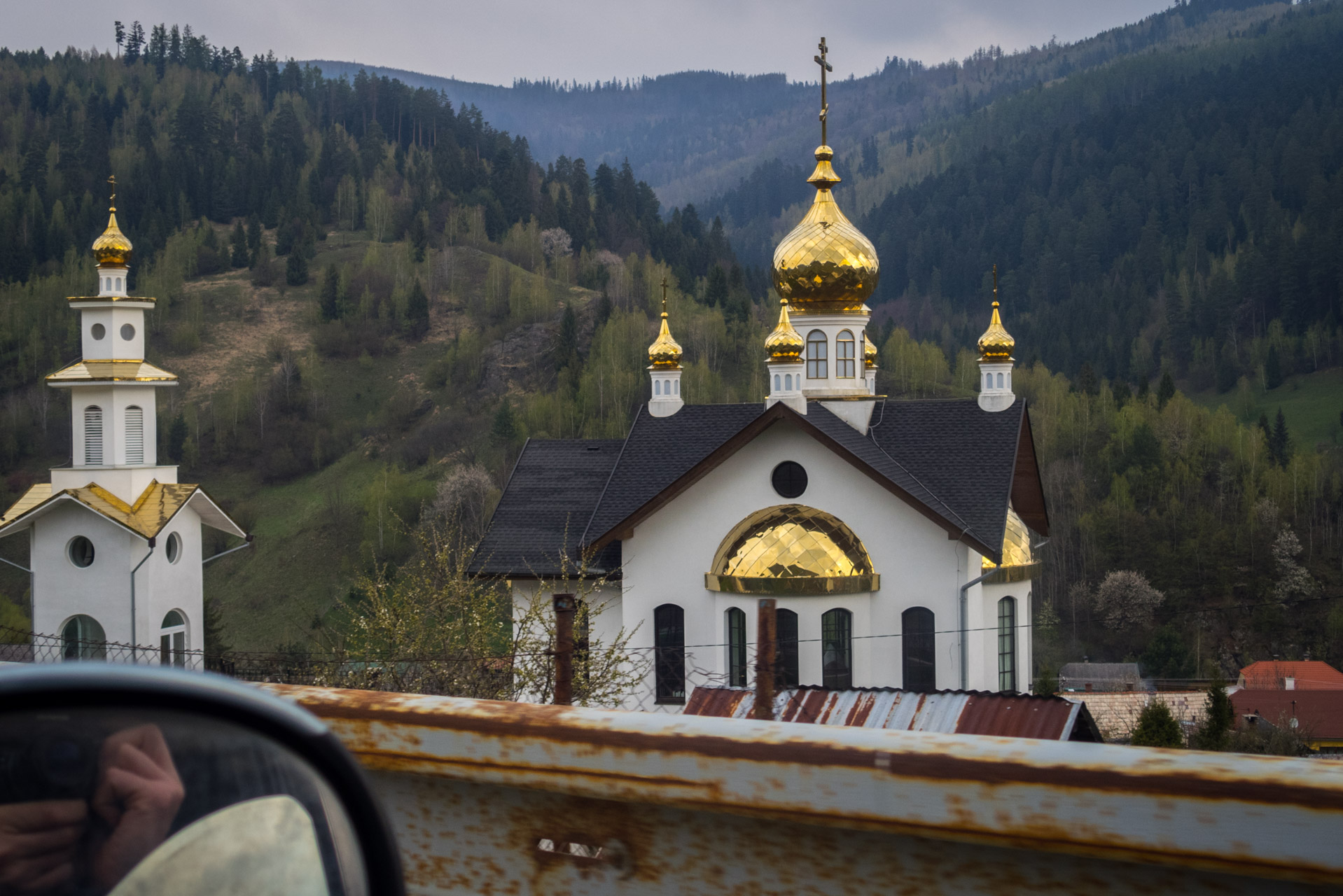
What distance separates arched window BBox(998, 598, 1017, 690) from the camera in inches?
933

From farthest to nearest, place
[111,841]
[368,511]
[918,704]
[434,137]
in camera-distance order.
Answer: [434,137] → [368,511] → [918,704] → [111,841]

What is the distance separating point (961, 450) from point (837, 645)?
15.8 feet

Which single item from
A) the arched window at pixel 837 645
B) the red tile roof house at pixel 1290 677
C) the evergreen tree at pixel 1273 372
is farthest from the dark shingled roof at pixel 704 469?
the evergreen tree at pixel 1273 372

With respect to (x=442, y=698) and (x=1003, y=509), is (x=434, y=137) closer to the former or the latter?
(x=1003, y=509)

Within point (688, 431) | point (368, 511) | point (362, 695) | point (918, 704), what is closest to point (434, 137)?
point (368, 511)

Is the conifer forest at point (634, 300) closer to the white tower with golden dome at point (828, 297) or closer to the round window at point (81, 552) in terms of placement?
the round window at point (81, 552)

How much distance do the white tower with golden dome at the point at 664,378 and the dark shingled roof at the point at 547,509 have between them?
123 cm

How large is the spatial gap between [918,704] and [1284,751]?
58.0ft

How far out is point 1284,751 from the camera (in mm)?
30594

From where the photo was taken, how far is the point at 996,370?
26.6 meters

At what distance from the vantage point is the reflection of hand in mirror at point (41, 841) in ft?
4.99

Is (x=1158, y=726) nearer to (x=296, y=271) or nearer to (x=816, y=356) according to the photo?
(x=816, y=356)

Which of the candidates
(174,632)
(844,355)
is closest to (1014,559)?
(844,355)

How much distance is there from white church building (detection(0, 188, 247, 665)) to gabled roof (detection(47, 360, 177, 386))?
32 mm
